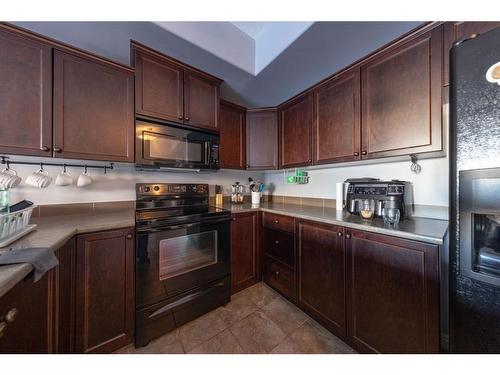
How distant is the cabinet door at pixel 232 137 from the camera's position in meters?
2.09

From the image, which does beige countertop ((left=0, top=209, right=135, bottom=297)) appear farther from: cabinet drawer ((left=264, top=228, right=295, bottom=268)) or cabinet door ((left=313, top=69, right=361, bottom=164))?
cabinet door ((left=313, top=69, right=361, bottom=164))

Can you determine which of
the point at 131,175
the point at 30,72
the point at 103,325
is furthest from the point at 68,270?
the point at 30,72

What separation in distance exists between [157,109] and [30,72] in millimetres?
690

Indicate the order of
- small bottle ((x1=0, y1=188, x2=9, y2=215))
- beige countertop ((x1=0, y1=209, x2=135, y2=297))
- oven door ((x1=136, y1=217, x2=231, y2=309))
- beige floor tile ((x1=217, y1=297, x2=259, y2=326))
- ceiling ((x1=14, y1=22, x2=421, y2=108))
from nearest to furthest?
beige countertop ((x1=0, y1=209, x2=135, y2=297)) → small bottle ((x1=0, y1=188, x2=9, y2=215)) → ceiling ((x1=14, y1=22, x2=421, y2=108)) → oven door ((x1=136, y1=217, x2=231, y2=309)) → beige floor tile ((x1=217, y1=297, x2=259, y2=326))

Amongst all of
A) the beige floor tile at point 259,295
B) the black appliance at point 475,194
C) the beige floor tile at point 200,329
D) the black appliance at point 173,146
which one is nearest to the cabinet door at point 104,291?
the beige floor tile at point 200,329

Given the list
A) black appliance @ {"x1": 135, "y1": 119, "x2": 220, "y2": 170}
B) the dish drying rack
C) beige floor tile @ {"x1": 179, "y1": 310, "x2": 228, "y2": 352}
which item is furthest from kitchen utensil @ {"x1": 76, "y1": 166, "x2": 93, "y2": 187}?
beige floor tile @ {"x1": 179, "y1": 310, "x2": 228, "y2": 352}

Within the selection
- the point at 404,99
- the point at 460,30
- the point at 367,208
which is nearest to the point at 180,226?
the point at 367,208

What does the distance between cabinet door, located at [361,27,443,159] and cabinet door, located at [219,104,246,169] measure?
1318mm

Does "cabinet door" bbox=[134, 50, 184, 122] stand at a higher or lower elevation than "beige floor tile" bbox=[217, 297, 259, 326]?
higher

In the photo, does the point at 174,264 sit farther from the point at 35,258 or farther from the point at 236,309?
the point at 35,258

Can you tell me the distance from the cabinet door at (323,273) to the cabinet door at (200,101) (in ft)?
4.34

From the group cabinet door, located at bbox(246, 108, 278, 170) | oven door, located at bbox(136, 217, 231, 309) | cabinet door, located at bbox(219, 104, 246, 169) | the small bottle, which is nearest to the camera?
the small bottle

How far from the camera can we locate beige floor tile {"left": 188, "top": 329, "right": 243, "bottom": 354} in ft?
3.97

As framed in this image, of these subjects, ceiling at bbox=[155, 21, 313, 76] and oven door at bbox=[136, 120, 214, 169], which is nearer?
ceiling at bbox=[155, 21, 313, 76]
